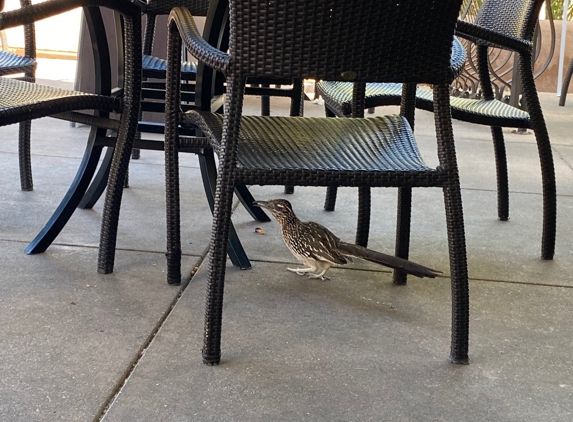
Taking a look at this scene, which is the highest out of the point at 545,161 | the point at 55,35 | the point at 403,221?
the point at 55,35

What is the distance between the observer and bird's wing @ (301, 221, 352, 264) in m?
2.70

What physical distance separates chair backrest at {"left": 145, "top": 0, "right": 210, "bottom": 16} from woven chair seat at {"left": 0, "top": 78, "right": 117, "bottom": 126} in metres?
1.20

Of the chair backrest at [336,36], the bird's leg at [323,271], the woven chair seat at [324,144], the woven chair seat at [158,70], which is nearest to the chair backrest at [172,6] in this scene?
the woven chair seat at [158,70]

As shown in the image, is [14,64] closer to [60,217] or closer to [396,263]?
[60,217]

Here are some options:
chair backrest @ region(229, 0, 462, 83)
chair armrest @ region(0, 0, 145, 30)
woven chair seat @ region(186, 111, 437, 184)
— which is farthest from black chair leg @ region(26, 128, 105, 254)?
chair backrest @ region(229, 0, 462, 83)

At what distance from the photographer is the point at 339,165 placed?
210cm

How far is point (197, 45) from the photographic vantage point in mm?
2104

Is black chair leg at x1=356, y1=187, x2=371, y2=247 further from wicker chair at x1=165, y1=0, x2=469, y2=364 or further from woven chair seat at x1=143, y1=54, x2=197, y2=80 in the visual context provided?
woven chair seat at x1=143, y1=54, x2=197, y2=80

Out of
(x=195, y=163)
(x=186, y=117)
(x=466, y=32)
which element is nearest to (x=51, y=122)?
(x=195, y=163)

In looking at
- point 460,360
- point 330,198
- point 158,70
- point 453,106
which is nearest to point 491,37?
point 453,106

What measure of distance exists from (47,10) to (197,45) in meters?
0.59

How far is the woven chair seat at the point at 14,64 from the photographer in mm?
3322

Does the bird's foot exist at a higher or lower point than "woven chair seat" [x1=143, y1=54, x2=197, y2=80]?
lower

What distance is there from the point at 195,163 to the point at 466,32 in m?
2.44
